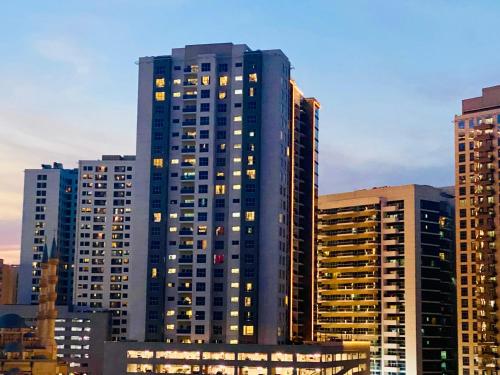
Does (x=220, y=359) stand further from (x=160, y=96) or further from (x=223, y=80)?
(x=223, y=80)

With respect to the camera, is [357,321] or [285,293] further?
[357,321]

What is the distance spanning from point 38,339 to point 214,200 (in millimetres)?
43325

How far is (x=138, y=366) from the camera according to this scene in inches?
5753

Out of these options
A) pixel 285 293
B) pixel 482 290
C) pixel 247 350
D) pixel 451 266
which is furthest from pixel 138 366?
pixel 451 266

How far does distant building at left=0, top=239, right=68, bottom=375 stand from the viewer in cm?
14812

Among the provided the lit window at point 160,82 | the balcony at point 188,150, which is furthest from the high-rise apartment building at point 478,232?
the lit window at point 160,82

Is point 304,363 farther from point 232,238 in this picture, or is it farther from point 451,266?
point 451,266

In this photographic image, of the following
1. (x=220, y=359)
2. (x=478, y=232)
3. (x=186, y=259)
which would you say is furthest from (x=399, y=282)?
(x=186, y=259)

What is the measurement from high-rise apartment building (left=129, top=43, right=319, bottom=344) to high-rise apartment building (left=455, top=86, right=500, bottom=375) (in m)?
34.0

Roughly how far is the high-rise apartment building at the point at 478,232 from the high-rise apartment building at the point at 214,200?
34031 mm

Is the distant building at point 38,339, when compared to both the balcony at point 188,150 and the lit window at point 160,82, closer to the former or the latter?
the balcony at point 188,150

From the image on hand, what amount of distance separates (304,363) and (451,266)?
63718mm

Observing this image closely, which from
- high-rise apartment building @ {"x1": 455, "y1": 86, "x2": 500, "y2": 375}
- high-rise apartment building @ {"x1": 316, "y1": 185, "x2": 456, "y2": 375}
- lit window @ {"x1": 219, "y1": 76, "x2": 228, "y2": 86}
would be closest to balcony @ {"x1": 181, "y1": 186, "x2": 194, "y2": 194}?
lit window @ {"x1": 219, "y1": 76, "x2": 228, "y2": 86}

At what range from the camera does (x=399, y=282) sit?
182 m
